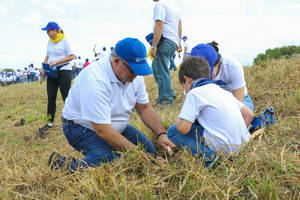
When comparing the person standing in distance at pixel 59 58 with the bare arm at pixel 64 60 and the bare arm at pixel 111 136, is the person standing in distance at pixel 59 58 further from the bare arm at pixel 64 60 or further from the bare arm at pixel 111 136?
the bare arm at pixel 111 136

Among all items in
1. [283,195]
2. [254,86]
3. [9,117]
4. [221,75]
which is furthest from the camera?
[9,117]

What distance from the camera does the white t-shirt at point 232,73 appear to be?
2938 millimetres

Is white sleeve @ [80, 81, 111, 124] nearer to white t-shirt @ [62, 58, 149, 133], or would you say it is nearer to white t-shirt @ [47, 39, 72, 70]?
white t-shirt @ [62, 58, 149, 133]

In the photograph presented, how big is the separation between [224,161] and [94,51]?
1111 centimetres

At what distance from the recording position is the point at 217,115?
201 centimetres

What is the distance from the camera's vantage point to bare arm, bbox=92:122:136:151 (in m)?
2.15

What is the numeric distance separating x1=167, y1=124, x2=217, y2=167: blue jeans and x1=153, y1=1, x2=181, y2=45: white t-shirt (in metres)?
2.42

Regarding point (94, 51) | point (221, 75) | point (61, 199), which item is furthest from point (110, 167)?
point (94, 51)

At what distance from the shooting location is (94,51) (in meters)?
12.2

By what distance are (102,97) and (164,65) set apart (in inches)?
104

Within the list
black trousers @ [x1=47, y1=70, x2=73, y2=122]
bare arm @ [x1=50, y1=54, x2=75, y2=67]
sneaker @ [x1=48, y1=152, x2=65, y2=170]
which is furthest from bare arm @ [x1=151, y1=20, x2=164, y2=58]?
sneaker @ [x1=48, y1=152, x2=65, y2=170]

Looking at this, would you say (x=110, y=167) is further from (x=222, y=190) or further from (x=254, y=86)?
(x=254, y=86)

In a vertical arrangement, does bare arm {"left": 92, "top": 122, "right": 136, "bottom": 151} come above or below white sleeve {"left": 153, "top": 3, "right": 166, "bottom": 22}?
below

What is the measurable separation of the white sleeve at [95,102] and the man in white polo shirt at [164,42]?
2472 mm
